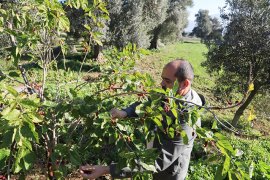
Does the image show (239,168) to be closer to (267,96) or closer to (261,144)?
(261,144)

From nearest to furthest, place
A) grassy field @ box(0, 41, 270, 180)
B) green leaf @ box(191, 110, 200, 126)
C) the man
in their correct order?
green leaf @ box(191, 110, 200, 126) < the man < grassy field @ box(0, 41, 270, 180)

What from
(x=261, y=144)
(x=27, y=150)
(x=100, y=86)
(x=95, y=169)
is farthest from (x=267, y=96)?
(x=27, y=150)

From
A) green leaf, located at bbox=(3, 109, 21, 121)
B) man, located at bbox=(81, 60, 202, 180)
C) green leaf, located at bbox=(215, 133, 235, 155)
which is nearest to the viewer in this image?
green leaf, located at bbox=(3, 109, 21, 121)

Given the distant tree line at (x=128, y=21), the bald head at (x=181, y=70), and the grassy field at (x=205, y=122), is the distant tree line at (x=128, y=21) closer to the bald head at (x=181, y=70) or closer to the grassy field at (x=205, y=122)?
the grassy field at (x=205, y=122)

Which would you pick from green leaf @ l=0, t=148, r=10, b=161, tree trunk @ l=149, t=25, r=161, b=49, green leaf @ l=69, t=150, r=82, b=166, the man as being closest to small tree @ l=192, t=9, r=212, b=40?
tree trunk @ l=149, t=25, r=161, b=49

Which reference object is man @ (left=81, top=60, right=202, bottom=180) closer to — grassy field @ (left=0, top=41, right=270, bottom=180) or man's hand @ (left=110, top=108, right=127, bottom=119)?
man's hand @ (left=110, top=108, right=127, bottom=119)

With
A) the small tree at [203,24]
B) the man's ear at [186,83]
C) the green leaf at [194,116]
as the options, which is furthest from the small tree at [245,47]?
the small tree at [203,24]

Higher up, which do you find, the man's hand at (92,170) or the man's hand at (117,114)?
the man's hand at (117,114)

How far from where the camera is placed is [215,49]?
13297 mm

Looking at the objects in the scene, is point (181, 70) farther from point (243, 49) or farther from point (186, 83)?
point (243, 49)

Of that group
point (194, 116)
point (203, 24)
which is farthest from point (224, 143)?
point (203, 24)

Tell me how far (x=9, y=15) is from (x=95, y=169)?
5.78 ft

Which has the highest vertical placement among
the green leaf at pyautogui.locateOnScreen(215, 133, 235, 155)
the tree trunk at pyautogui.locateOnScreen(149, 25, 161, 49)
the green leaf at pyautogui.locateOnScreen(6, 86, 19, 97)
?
the green leaf at pyautogui.locateOnScreen(6, 86, 19, 97)

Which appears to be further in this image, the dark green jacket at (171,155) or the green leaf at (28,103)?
the dark green jacket at (171,155)
